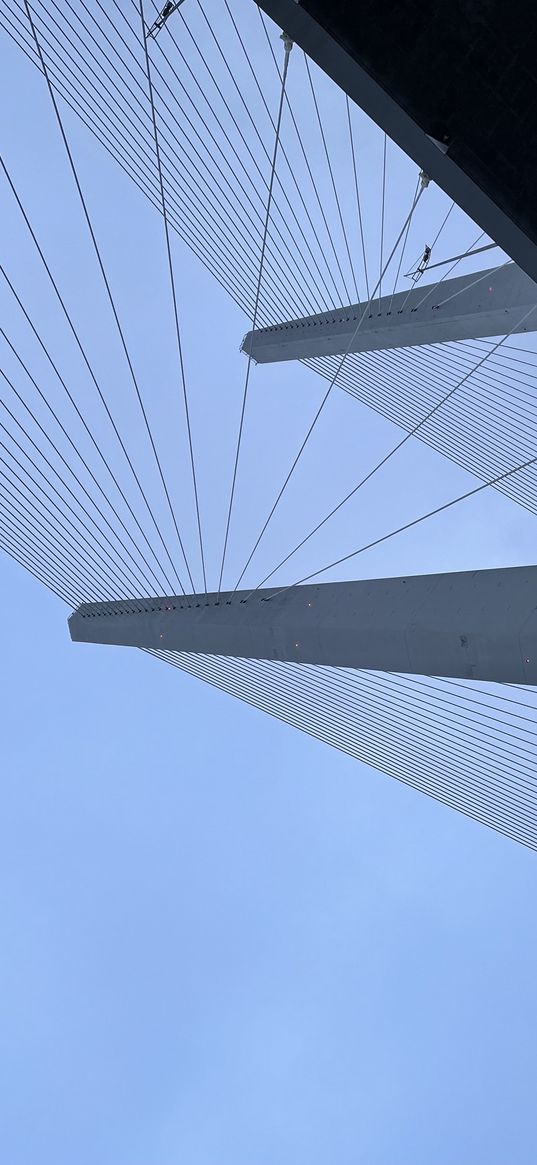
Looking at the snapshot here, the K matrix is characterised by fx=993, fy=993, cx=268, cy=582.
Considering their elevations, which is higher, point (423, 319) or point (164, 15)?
point (164, 15)

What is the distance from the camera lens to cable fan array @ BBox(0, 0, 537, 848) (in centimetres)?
750

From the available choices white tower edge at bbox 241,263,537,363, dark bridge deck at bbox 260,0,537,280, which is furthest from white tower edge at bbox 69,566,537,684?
white tower edge at bbox 241,263,537,363

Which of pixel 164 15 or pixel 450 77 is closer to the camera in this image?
pixel 450 77

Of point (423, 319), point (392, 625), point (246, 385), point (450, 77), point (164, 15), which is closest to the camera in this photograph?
point (450, 77)

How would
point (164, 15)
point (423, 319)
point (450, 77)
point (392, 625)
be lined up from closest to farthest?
point (450, 77) → point (392, 625) → point (164, 15) → point (423, 319)

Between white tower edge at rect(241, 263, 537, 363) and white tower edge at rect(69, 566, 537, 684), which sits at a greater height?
white tower edge at rect(241, 263, 537, 363)

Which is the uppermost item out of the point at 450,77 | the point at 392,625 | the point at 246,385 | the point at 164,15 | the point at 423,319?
the point at 164,15

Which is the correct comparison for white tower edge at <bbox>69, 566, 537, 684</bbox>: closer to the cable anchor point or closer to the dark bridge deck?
the dark bridge deck

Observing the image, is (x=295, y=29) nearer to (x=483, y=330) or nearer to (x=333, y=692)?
(x=333, y=692)

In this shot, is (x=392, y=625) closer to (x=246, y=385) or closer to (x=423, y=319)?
(x=246, y=385)

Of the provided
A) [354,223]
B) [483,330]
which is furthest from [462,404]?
[354,223]

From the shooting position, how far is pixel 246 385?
5.58 metres

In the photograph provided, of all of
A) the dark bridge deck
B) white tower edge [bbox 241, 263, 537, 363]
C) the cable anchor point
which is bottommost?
the dark bridge deck

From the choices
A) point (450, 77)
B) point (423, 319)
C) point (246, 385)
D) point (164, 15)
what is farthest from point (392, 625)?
point (423, 319)
